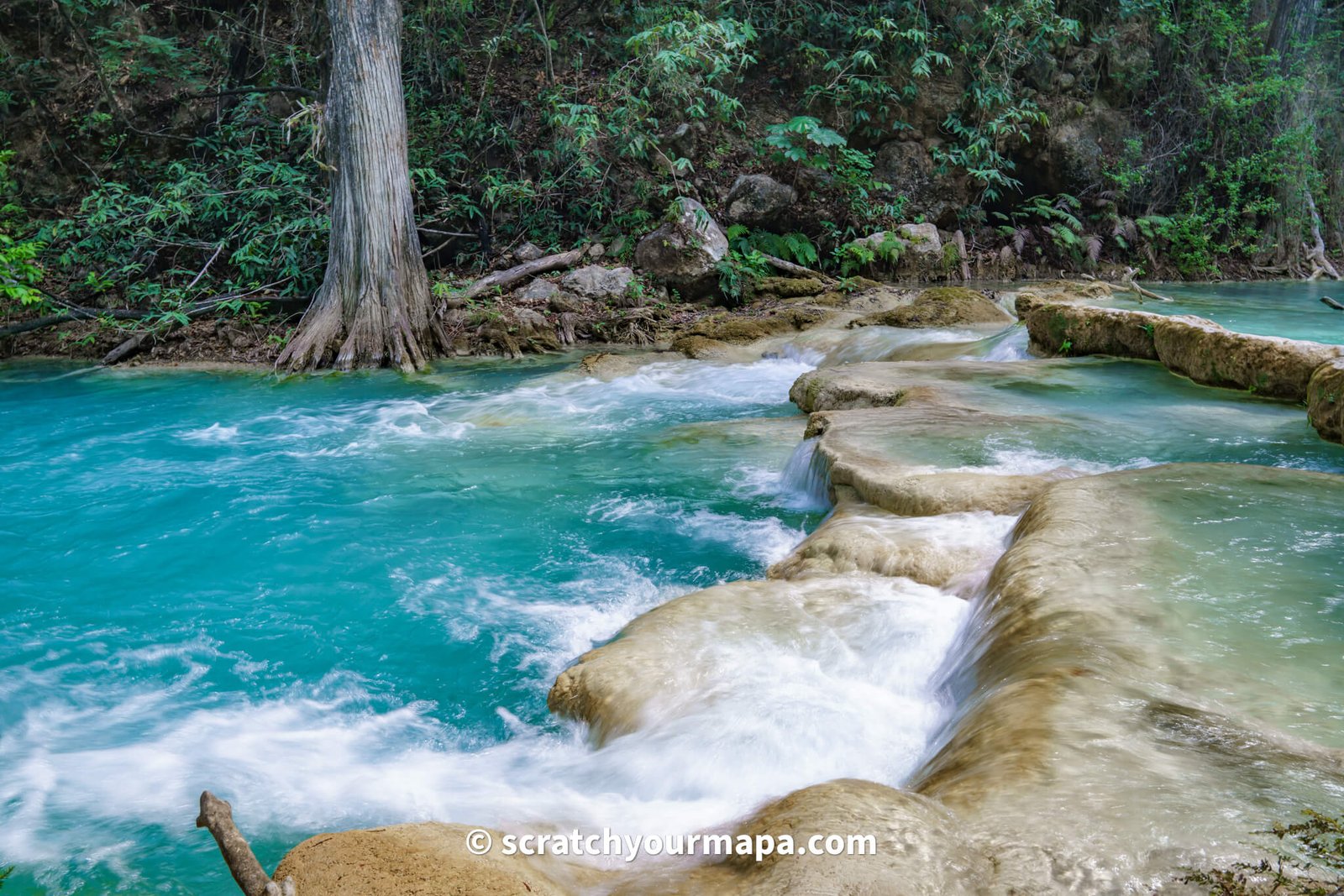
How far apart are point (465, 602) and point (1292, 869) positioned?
3.92m

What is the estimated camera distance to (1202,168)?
17.4m

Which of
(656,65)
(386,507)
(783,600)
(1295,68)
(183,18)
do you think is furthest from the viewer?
(1295,68)

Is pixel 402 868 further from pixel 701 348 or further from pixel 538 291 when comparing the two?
pixel 538 291

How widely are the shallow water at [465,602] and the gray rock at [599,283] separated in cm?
348

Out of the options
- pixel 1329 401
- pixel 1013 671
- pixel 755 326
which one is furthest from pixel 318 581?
pixel 755 326

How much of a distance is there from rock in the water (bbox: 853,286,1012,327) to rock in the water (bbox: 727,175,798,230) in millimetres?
3973

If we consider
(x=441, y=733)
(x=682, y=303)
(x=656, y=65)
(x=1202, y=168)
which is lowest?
(x=441, y=733)

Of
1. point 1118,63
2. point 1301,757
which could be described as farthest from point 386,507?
point 1118,63

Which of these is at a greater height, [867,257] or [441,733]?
[867,257]

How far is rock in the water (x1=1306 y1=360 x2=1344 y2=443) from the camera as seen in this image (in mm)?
5164

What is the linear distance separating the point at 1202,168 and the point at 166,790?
64.5 feet

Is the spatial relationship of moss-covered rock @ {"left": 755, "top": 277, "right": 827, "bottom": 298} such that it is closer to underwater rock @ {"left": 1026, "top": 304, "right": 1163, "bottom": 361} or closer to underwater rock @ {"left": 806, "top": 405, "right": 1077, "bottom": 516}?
underwater rock @ {"left": 1026, "top": 304, "right": 1163, "bottom": 361}

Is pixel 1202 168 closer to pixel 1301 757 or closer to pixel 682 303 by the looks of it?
pixel 682 303

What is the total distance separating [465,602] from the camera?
4.93m
